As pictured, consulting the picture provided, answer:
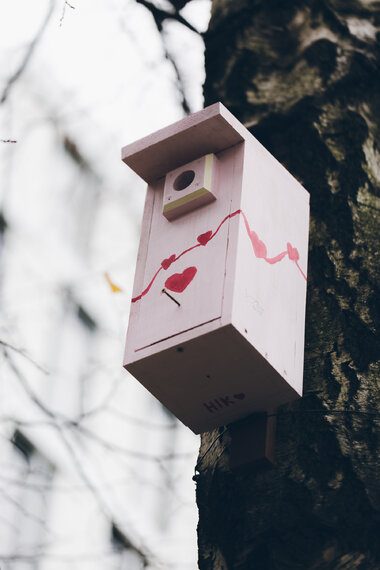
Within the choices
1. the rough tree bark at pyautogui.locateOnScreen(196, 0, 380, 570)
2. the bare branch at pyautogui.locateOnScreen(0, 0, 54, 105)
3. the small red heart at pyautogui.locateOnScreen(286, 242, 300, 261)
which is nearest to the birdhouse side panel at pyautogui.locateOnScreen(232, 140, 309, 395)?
the small red heart at pyautogui.locateOnScreen(286, 242, 300, 261)

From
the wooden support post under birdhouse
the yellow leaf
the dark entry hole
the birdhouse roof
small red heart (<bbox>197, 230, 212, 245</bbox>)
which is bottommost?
the wooden support post under birdhouse

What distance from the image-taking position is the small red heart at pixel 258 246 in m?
2.39

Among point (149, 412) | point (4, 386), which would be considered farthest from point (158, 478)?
point (4, 386)

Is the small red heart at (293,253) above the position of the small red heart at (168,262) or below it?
above

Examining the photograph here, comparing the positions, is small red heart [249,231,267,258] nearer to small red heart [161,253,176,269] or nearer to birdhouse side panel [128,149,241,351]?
birdhouse side panel [128,149,241,351]

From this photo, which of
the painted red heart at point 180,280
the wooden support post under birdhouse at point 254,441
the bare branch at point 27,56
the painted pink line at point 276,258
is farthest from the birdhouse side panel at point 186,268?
the bare branch at point 27,56

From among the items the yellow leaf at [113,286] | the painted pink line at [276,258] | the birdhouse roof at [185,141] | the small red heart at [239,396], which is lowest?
the small red heart at [239,396]

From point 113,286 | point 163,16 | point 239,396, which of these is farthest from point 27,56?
point 239,396

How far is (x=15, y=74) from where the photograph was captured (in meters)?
3.68

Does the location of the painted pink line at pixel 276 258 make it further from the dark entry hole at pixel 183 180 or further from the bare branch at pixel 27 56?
the bare branch at pixel 27 56

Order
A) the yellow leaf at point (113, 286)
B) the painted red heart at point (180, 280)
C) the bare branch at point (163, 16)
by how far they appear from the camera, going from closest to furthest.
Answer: the painted red heart at point (180, 280)
the bare branch at point (163, 16)
the yellow leaf at point (113, 286)

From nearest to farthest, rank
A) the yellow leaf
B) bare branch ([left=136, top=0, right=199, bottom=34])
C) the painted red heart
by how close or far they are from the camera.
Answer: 1. the painted red heart
2. bare branch ([left=136, top=0, right=199, bottom=34])
3. the yellow leaf

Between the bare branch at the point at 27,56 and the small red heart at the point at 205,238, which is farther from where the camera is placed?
the bare branch at the point at 27,56

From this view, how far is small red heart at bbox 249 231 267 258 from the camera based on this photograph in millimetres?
2393
